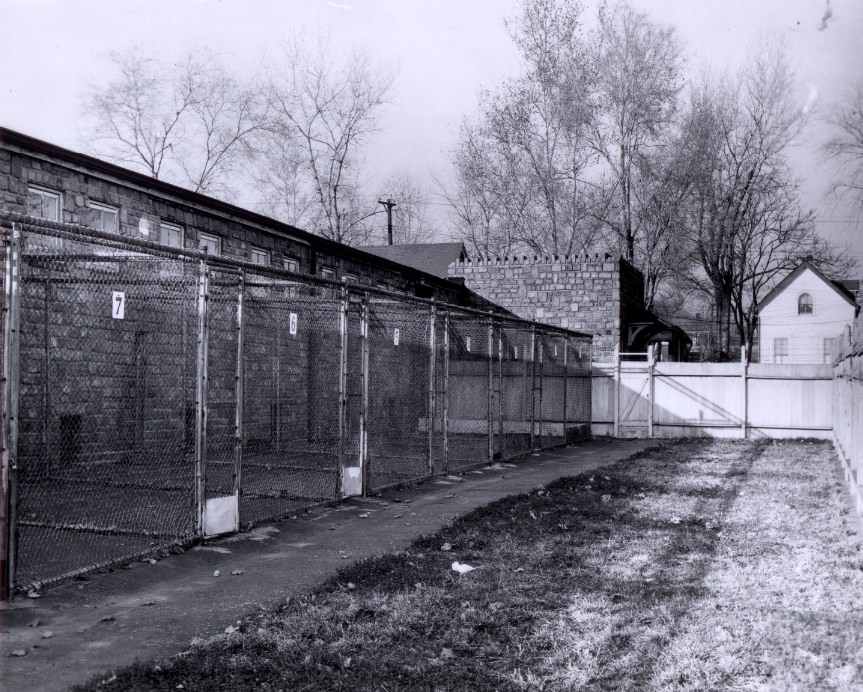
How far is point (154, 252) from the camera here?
6.42 m

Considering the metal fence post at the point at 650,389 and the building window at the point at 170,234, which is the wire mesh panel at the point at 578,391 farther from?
the building window at the point at 170,234

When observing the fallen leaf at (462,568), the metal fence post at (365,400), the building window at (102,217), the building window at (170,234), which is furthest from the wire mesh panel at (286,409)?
the fallen leaf at (462,568)

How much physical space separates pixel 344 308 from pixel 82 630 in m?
4.88

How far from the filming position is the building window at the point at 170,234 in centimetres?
1411

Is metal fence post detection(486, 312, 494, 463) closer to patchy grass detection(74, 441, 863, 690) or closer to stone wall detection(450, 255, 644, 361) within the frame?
patchy grass detection(74, 441, 863, 690)

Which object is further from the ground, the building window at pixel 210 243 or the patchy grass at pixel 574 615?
the building window at pixel 210 243

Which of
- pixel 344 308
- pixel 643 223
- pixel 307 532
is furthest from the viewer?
pixel 643 223

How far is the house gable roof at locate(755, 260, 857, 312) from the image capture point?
1636 inches

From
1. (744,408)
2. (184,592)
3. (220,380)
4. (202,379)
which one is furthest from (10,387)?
(744,408)

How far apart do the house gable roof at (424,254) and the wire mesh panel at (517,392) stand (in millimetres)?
20048

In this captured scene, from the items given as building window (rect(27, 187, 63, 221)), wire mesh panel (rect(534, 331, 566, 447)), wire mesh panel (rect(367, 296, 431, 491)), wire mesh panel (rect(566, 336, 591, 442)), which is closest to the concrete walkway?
wire mesh panel (rect(367, 296, 431, 491))

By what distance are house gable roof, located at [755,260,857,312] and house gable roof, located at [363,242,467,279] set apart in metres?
15.8

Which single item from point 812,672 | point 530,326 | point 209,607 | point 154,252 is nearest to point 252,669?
point 209,607

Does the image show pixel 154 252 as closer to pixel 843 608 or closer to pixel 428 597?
pixel 428 597
